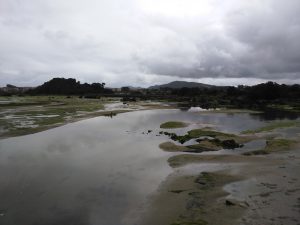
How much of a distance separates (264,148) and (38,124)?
104ft

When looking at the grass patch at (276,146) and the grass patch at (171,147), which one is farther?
the grass patch at (171,147)

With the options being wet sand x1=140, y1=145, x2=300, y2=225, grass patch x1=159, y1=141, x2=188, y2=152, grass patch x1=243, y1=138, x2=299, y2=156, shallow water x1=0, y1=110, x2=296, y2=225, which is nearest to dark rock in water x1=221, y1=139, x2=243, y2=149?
grass patch x1=243, y1=138, x2=299, y2=156

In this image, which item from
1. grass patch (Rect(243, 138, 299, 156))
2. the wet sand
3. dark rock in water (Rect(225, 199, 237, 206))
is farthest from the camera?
grass patch (Rect(243, 138, 299, 156))

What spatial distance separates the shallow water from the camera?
612 inches

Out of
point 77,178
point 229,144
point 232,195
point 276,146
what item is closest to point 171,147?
point 229,144

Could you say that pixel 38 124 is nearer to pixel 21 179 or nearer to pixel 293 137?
pixel 21 179

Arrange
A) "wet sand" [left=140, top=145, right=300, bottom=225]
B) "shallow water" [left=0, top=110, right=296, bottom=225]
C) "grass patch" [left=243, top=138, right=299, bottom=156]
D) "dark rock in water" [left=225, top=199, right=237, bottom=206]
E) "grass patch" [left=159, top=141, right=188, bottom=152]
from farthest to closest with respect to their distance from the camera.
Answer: "grass patch" [left=159, top=141, right=188, bottom=152]
"grass patch" [left=243, top=138, right=299, bottom=156]
"dark rock in water" [left=225, top=199, right=237, bottom=206]
"shallow water" [left=0, top=110, right=296, bottom=225]
"wet sand" [left=140, top=145, right=300, bottom=225]

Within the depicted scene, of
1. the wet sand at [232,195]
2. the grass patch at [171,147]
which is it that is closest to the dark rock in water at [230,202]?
the wet sand at [232,195]

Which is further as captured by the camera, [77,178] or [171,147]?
[171,147]

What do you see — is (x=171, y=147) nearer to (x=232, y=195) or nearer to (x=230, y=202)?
(x=232, y=195)

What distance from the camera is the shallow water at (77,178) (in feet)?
51.0

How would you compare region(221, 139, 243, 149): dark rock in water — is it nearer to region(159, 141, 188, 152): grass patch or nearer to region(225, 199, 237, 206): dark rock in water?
region(159, 141, 188, 152): grass patch

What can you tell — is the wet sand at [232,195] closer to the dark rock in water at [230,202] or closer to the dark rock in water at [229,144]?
the dark rock in water at [230,202]

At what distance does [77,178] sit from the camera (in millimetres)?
21234
